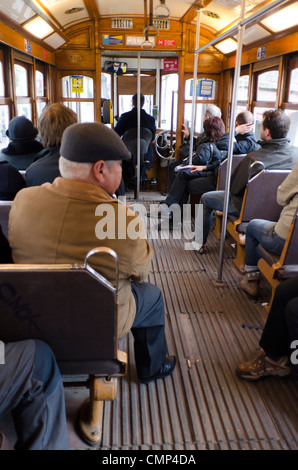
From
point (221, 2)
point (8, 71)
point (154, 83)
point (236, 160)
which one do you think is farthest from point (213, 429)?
point (154, 83)

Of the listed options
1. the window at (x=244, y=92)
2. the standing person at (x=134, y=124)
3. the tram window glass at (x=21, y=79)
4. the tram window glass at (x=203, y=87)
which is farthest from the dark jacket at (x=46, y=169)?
the tram window glass at (x=203, y=87)

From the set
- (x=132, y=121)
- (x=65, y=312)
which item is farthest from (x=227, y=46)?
(x=65, y=312)

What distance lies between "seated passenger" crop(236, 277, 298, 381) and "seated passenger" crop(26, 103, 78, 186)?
1.53 meters

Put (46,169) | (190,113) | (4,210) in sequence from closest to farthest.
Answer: (4,210) < (46,169) < (190,113)

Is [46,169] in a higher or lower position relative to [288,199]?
higher

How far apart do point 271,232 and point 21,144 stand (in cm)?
212

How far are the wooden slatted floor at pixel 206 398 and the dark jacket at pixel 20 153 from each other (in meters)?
1.73

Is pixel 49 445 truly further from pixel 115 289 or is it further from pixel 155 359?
pixel 155 359

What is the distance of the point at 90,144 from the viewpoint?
58.1 inches

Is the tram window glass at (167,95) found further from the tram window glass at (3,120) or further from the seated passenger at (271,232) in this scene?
the seated passenger at (271,232)

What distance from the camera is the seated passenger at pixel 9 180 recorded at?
259cm

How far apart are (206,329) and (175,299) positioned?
46 cm

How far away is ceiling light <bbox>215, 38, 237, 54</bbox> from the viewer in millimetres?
5557

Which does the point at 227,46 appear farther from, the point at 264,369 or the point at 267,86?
the point at 264,369
